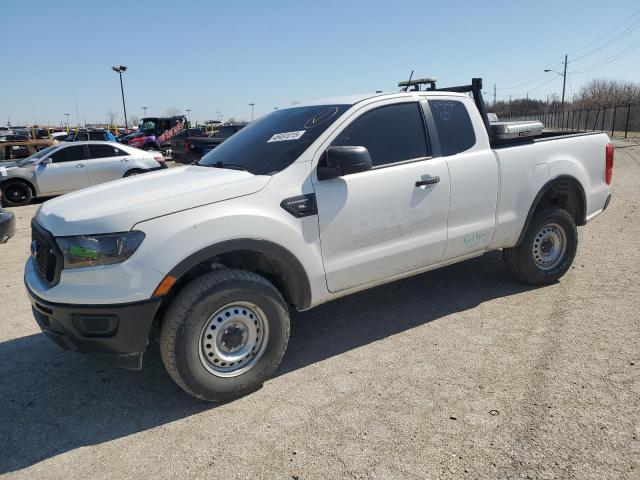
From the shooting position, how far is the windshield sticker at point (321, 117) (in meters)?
3.77

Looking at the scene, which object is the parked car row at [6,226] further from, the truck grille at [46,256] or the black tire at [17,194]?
the black tire at [17,194]

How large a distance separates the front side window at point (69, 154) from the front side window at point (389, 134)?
34.7 ft

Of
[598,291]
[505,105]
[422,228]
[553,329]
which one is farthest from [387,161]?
[505,105]

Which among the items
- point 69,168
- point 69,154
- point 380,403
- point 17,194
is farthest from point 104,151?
point 380,403

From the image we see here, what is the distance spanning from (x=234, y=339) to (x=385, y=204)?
56.6 inches

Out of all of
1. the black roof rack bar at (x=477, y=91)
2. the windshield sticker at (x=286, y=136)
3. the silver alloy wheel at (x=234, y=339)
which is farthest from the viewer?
the black roof rack bar at (x=477, y=91)

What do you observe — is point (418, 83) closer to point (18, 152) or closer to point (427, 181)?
point (427, 181)

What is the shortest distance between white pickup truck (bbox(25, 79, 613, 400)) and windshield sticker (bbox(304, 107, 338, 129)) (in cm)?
2

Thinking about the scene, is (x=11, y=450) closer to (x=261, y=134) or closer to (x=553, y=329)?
(x=261, y=134)

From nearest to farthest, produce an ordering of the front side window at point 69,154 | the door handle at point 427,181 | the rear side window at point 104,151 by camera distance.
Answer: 1. the door handle at point 427,181
2. the front side window at point 69,154
3. the rear side window at point 104,151

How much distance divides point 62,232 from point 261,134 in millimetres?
1784

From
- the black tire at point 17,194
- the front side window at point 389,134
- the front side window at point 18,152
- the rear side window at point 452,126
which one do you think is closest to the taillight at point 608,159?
the rear side window at point 452,126

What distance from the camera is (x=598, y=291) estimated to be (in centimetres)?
486

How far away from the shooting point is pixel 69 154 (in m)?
12.3
